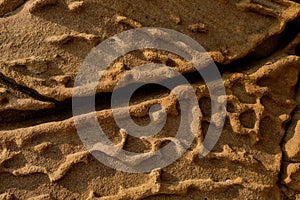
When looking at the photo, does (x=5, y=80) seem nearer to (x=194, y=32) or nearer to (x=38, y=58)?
(x=38, y=58)

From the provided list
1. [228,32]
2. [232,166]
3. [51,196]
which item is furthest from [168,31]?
[51,196]

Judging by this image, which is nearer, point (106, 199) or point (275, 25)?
point (106, 199)

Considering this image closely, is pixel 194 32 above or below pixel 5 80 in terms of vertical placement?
above

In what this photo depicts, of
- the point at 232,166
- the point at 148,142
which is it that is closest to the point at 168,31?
the point at 148,142

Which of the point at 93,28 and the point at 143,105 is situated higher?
the point at 93,28

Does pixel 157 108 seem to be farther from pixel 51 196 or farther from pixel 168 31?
pixel 51 196

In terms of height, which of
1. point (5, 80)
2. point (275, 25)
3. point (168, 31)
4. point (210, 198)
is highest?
point (275, 25)
